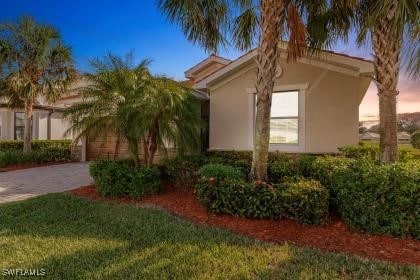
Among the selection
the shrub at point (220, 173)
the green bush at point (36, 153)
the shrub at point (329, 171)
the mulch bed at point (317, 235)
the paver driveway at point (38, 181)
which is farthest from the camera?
the green bush at point (36, 153)

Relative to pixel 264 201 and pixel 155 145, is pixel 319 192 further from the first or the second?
pixel 155 145

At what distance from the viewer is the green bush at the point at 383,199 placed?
477 centimetres

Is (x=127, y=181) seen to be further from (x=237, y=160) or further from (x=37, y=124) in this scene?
(x=37, y=124)

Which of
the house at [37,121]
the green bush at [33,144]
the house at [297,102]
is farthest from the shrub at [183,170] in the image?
the house at [37,121]

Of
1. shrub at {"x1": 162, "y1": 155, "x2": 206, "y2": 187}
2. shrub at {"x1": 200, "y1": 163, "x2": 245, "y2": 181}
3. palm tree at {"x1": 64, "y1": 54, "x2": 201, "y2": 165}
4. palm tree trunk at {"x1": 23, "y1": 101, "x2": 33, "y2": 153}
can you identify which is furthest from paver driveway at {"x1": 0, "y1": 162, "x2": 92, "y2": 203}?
shrub at {"x1": 200, "y1": 163, "x2": 245, "y2": 181}

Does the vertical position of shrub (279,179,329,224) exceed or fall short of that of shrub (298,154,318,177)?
it falls short

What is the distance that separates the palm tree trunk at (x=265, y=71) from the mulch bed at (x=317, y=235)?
1396 mm

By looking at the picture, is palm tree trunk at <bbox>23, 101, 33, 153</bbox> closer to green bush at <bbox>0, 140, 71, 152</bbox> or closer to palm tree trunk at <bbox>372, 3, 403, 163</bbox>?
green bush at <bbox>0, 140, 71, 152</bbox>

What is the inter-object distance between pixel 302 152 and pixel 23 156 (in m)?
13.6

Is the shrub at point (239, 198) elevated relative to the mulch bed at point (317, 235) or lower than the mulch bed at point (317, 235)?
elevated

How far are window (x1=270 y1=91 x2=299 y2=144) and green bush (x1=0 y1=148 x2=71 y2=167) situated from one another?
39.8ft

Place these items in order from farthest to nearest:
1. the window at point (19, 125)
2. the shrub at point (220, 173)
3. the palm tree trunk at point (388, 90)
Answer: the window at point (19, 125)
the shrub at point (220, 173)
the palm tree trunk at point (388, 90)

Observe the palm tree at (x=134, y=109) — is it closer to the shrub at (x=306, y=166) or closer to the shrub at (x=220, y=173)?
the shrub at (x=220, y=173)

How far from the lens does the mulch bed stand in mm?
4484
